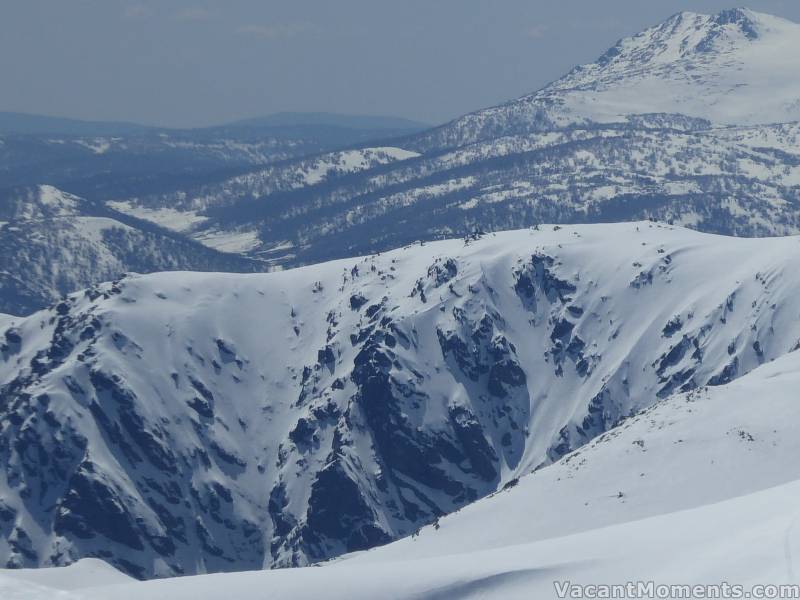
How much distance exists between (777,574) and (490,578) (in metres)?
34.6

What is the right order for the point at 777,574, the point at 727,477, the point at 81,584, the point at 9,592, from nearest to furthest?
1. the point at 777,574
2. the point at 9,592
3. the point at 81,584
4. the point at 727,477

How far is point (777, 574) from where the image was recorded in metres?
94.2

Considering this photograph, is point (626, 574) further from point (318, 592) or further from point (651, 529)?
point (318, 592)

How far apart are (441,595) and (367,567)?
1208 cm

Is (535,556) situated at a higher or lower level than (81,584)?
higher

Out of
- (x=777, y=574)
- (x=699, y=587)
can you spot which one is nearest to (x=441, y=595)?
(x=699, y=587)

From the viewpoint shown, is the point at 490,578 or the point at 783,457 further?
the point at 783,457

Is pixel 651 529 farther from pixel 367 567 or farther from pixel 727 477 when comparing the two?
pixel 727 477

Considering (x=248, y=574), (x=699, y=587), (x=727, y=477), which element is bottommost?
(x=727, y=477)

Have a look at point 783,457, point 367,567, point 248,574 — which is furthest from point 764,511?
point 783,457

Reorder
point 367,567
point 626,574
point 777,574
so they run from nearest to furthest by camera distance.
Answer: point 777,574
point 626,574
point 367,567

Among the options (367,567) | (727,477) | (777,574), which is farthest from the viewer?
(727,477)

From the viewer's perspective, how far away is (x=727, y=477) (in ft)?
648

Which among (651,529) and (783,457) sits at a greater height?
(651,529)
